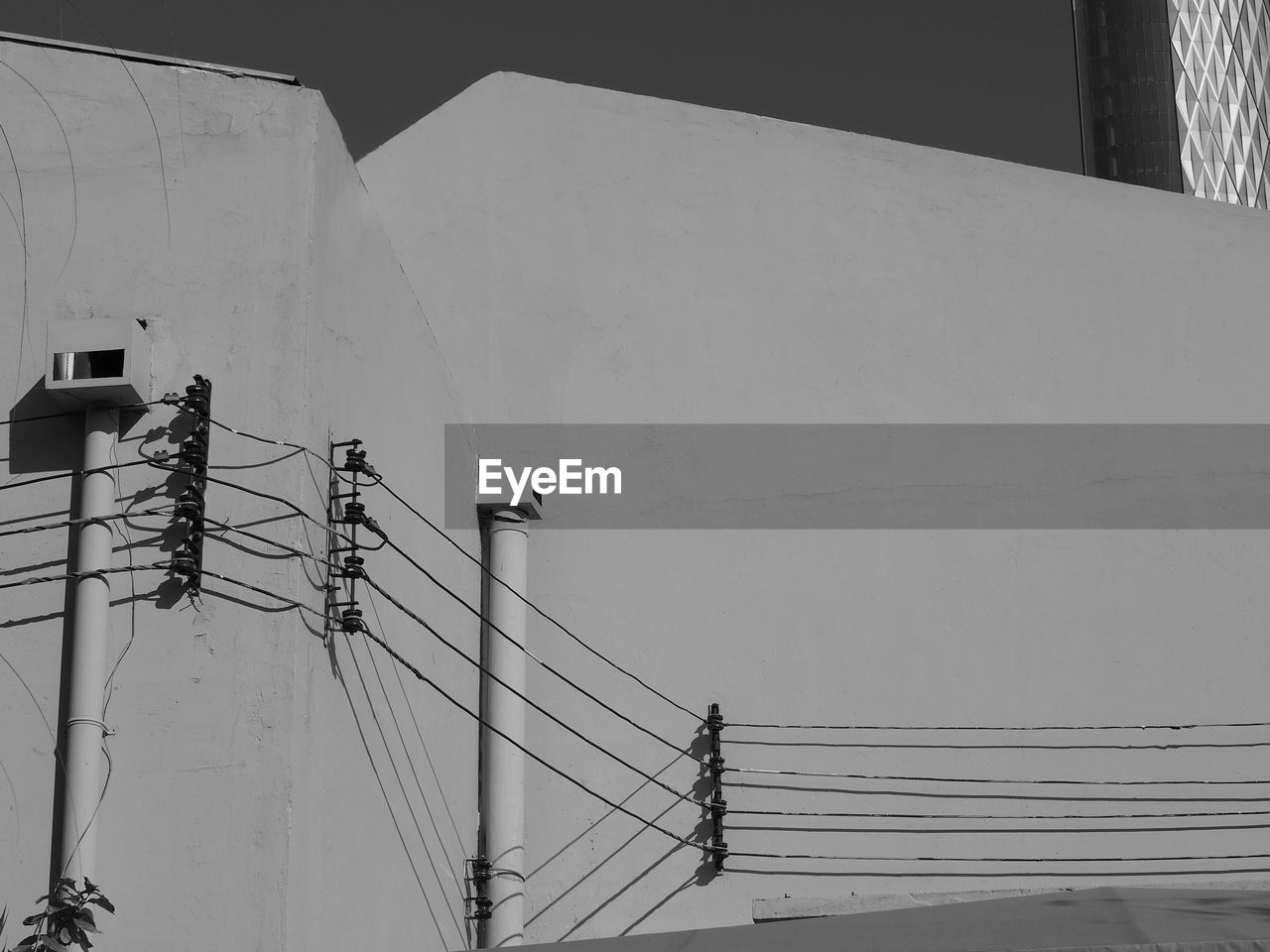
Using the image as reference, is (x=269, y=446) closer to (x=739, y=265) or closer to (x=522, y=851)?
(x=522, y=851)

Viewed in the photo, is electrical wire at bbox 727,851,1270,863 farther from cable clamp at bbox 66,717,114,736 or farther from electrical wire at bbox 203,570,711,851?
cable clamp at bbox 66,717,114,736

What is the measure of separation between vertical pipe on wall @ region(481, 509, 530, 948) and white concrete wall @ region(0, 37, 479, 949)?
139cm

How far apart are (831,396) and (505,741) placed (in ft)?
8.80

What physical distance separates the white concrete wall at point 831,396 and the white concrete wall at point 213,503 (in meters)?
2.24

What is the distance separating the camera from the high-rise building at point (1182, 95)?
181 feet

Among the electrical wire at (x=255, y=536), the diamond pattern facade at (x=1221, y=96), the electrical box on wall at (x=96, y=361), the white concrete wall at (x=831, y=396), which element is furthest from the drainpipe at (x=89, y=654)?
the diamond pattern facade at (x=1221, y=96)

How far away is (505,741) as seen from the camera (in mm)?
8602

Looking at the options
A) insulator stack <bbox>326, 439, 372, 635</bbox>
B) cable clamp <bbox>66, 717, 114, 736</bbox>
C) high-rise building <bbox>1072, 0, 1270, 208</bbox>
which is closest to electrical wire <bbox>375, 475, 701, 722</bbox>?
insulator stack <bbox>326, 439, 372, 635</bbox>

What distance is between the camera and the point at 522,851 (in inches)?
337

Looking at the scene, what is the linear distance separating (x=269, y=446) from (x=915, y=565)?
432 centimetres

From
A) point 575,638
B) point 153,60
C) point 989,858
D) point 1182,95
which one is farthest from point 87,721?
point 1182,95

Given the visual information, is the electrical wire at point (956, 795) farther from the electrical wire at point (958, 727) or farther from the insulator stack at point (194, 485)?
the insulator stack at point (194, 485)

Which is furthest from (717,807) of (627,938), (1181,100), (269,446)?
(1181,100)

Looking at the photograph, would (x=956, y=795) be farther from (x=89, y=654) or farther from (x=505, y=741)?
(x=89, y=654)
